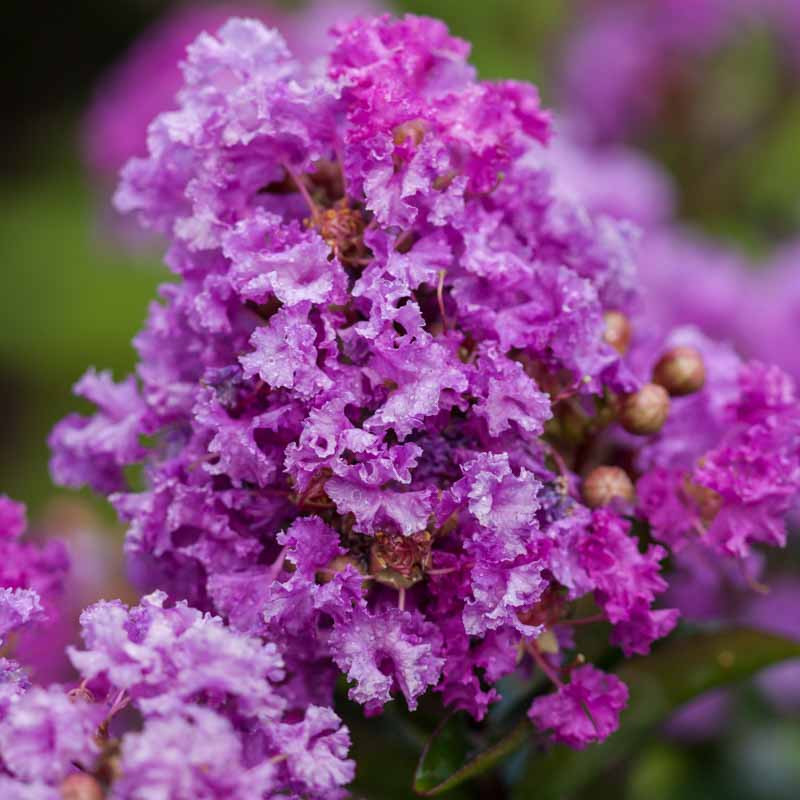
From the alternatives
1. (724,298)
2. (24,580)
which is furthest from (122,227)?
(24,580)

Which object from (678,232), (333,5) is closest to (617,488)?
(678,232)

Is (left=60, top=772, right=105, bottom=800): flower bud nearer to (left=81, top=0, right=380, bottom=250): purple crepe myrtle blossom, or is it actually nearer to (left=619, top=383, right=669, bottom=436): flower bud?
(left=619, top=383, right=669, bottom=436): flower bud

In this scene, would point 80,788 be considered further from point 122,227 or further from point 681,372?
point 122,227

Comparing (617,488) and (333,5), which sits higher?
(333,5)

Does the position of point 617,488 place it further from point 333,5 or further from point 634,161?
point 333,5

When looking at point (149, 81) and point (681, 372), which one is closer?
point (681, 372)

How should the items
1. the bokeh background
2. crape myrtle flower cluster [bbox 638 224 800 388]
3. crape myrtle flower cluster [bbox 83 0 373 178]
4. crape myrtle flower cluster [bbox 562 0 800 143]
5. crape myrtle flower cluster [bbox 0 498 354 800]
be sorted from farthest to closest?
crape myrtle flower cluster [bbox 83 0 373 178] < crape myrtle flower cluster [bbox 562 0 800 143] < crape myrtle flower cluster [bbox 638 224 800 388] < the bokeh background < crape myrtle flower cluster [bbox 0 498 354 800]

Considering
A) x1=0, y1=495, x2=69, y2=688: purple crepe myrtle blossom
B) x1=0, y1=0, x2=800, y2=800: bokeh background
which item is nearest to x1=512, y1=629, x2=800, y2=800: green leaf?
x1=0, y1=0, x2=800, y2=800: bokeh background
